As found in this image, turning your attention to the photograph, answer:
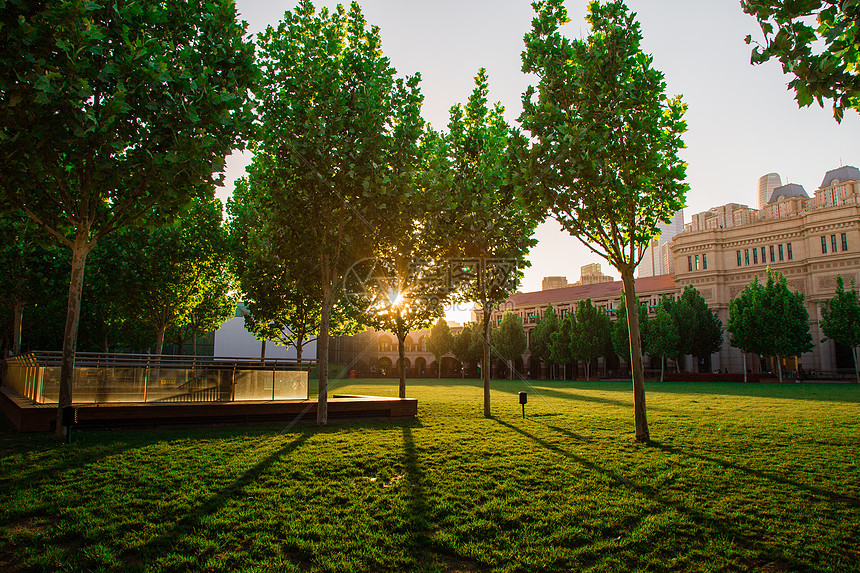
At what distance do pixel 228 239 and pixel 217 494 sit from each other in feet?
70.4

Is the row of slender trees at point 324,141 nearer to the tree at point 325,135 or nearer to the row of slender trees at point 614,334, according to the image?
the tree at point 325,135

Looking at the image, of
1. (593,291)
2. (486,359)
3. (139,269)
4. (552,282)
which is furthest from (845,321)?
(552,282)

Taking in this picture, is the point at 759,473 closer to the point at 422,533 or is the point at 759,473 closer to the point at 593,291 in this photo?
the point at 422,533

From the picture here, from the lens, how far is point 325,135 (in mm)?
13930

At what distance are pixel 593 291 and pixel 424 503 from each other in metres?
78.9

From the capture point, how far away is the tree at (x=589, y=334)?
59.0 metres

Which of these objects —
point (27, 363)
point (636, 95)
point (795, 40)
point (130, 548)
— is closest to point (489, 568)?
point (130, 548)

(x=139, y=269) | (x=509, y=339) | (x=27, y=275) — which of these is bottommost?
(x=509, y=339)

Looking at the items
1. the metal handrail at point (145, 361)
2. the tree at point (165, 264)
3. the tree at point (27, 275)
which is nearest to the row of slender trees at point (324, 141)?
the metal handrail at point (145, 361)

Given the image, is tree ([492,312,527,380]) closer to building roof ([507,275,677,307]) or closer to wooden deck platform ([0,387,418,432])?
building roof ([507,275,677,307])

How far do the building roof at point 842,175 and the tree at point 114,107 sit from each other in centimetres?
9345

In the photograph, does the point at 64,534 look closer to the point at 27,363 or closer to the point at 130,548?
the point at 130,548

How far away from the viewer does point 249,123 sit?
11.0 m

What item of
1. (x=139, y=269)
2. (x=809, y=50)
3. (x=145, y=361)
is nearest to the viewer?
(x=809, y=50)
